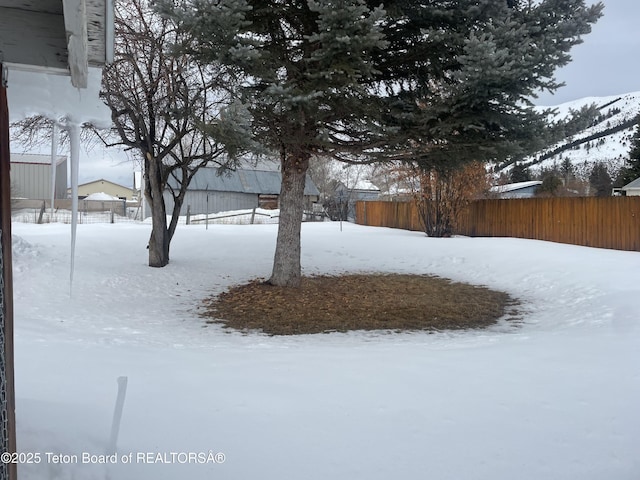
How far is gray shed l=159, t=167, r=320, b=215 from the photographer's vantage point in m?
33.1

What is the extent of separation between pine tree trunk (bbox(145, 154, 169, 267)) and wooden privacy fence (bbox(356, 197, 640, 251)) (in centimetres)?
1196

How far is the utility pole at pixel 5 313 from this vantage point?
6.78 feet

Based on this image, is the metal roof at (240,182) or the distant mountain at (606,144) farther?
the distant mountain at (606,144)

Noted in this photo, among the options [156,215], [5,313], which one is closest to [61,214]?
[156,215]

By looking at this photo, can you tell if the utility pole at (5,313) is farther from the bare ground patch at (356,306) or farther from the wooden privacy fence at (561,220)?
the wooden privacy fence at (561,220)

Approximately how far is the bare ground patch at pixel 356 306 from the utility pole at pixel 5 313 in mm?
5644

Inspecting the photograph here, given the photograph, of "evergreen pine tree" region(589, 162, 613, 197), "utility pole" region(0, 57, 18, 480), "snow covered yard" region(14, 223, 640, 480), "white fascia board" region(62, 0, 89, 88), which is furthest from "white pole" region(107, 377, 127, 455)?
"evergreen pine tree" region(589, 162, 613, 197)

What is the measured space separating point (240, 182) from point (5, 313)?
33.1 metres

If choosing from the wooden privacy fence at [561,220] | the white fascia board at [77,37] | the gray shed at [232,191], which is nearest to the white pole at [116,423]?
the white fascia board at [77,37]

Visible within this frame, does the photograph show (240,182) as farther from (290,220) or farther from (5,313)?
(5,313)

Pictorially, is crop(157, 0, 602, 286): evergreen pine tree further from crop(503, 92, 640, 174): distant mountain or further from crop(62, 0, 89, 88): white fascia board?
crop(503, 92, 640, 174): distant mountain

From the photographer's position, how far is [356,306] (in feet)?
31.6

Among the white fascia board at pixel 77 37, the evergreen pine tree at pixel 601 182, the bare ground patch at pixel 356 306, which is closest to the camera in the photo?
the white fascia board at pixel 77 37

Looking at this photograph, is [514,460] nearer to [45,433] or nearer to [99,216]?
[45,433]
